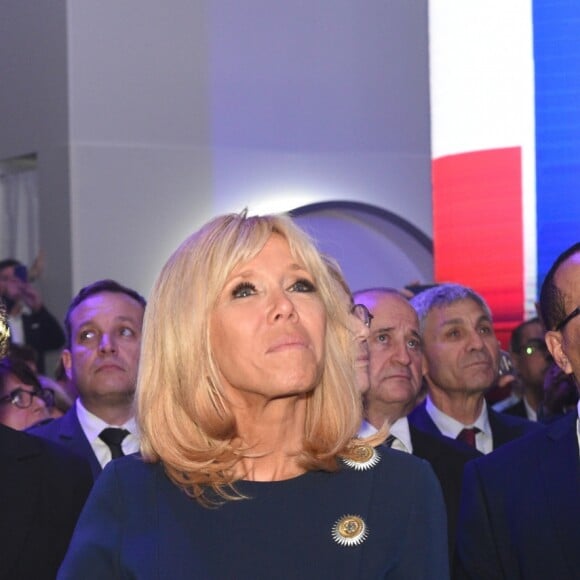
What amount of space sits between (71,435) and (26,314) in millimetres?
4895

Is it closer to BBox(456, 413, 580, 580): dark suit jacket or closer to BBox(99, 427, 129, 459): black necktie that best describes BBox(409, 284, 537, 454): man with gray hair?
BBox(99, 427, 129, 459): black necktie

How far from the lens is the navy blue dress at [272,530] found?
8.87ft

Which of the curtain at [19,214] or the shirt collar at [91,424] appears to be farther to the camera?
the curtain at [19,214]

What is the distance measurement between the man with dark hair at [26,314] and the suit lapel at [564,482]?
661 centimetres

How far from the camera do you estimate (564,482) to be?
3584 millimetres

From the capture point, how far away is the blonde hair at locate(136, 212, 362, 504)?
281 centimetres

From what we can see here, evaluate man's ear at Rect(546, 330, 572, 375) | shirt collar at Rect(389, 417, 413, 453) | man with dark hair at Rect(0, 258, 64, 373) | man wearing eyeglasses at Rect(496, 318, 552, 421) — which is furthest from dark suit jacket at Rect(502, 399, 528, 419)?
Answer: man's ear at Rect(546, 330, 572, 375)

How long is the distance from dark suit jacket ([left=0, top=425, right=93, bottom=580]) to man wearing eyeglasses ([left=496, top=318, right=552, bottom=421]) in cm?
394

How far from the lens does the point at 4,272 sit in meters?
9.89

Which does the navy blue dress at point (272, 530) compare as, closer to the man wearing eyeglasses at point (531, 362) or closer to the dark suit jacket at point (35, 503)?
the dark suit jacket at point (35, 503)

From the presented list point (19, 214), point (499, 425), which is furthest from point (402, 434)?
point (19, 214)

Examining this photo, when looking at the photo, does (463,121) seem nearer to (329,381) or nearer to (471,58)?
A: (471,58)

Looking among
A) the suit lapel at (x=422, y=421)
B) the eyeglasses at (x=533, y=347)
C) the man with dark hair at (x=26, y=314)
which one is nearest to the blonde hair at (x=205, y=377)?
the suit lapel at (x=422, y=421)

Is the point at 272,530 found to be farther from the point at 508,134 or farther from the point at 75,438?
the point at 508,134
